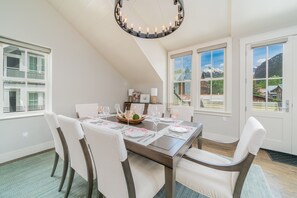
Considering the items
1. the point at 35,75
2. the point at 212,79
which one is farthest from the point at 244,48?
the point at 35,75

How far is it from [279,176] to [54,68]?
14.1 ft

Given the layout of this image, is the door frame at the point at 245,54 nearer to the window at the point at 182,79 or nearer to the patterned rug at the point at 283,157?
the patterned rug at the point at 283,157

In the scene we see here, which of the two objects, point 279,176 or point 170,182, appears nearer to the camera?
point 170,182

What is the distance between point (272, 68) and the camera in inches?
102

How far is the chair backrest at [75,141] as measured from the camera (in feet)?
3.72

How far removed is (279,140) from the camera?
8.27 ft

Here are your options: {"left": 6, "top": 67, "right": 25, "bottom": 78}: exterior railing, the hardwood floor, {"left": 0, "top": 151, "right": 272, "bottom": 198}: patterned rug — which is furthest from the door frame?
{"left": 6, "top": 67, "right": 25, "bottom": 78}: exterior railing

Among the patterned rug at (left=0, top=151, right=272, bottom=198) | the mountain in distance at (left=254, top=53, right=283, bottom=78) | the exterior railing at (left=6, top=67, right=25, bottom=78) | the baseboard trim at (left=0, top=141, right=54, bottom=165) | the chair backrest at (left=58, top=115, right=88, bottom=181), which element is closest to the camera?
the chair backrest at (left=58, top=115, right=88, bottom=181)

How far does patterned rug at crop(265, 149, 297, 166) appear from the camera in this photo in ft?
7.29

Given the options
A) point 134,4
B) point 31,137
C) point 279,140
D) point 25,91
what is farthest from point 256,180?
point 25,91

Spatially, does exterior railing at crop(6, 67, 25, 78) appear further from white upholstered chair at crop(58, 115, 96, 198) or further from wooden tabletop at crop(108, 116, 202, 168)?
wooden tabletop at crop(108, 116, 202, 168)

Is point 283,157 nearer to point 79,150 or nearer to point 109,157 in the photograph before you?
point 109,157

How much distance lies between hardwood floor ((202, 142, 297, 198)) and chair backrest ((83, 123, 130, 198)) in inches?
73.9

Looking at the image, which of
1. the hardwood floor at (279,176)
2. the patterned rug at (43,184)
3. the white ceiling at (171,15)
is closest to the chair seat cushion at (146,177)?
the patterned rug at (43,184)
